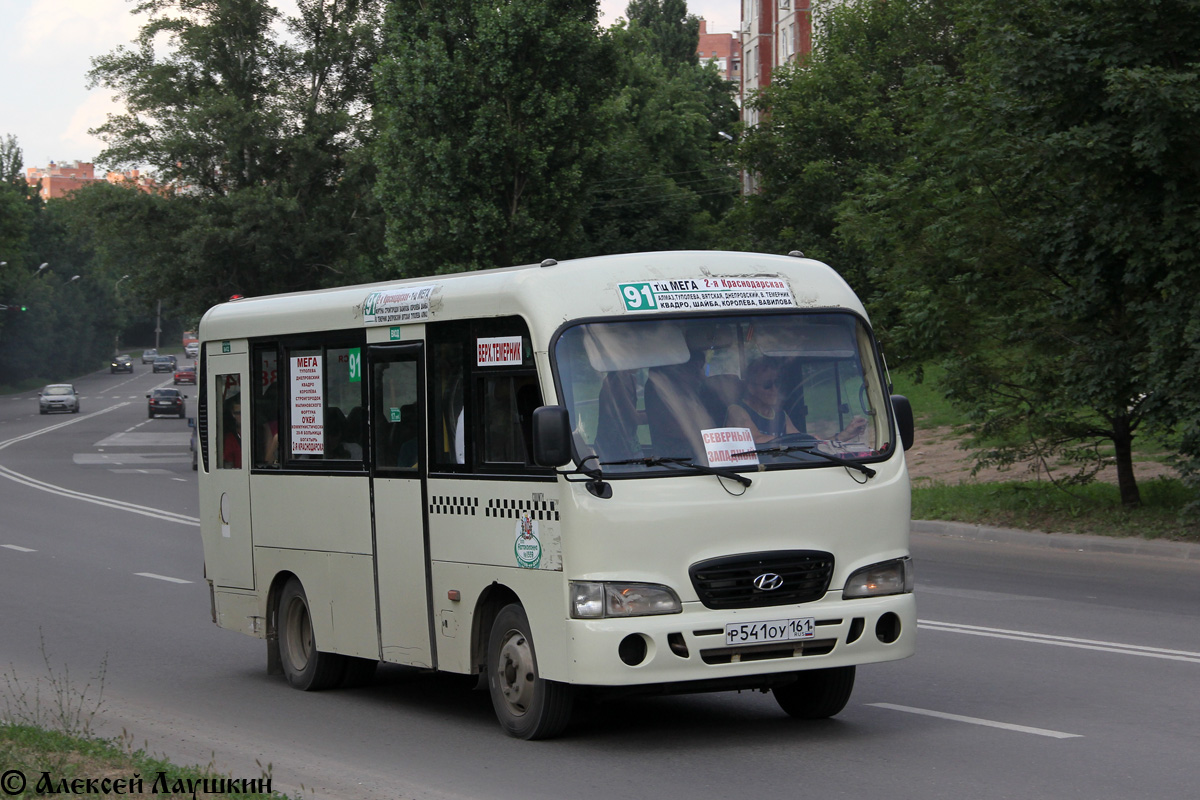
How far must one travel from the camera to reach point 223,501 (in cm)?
1139

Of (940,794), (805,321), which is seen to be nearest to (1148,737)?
(940,794)

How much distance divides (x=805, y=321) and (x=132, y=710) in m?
4.63

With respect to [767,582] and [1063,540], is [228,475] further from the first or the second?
[1063,540]

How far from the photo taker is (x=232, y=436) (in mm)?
11305

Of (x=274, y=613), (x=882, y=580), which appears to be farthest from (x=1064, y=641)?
(x=274, y=613)

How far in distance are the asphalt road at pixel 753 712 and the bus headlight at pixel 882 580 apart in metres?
0.72

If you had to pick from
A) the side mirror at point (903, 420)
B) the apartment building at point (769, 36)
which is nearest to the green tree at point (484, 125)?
the side mirror at point (903, 420)

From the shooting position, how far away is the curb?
16817 mm

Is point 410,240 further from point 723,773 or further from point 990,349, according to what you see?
point 723,773

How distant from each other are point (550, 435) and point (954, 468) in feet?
64.3

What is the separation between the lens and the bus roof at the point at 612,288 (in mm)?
7969

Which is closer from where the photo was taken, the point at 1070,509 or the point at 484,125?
the point at 1070,509

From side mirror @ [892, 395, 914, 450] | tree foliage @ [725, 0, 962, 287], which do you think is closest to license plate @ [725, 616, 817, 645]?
side mirror @ [892, 395, 914, 450]

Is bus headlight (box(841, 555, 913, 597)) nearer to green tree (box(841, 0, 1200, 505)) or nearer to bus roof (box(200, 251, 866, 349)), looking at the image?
bus roof (box(200, 251, 866, 349))
